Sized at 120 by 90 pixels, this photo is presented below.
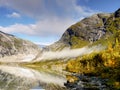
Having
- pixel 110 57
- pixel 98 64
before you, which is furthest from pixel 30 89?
pixel 98 64

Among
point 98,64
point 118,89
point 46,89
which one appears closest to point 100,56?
point 98,64

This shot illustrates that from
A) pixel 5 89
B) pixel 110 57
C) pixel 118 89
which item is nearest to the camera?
pixel 118 89

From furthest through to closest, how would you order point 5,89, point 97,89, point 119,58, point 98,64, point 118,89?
1. point 98,64
2. point 119,58
3. point 5,89
4. point 97,89
5. point 118,89

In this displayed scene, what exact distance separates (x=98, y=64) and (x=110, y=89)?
120607 mm

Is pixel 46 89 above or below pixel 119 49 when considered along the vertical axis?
below

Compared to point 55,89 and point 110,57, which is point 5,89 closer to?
point 55,89

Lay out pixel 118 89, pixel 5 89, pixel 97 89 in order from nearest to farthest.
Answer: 1. pixel 118 89
2. pixel 97 89
3. pixel 5 89

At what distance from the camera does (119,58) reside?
156625mm

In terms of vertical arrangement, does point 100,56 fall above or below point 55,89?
above

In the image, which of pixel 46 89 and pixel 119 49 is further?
pixel 119 49

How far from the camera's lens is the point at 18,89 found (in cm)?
10388

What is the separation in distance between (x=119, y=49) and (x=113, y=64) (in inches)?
804

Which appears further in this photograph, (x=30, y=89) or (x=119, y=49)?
(x=119, y=49)

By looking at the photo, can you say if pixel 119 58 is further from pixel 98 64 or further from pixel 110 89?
pixel 110 89
